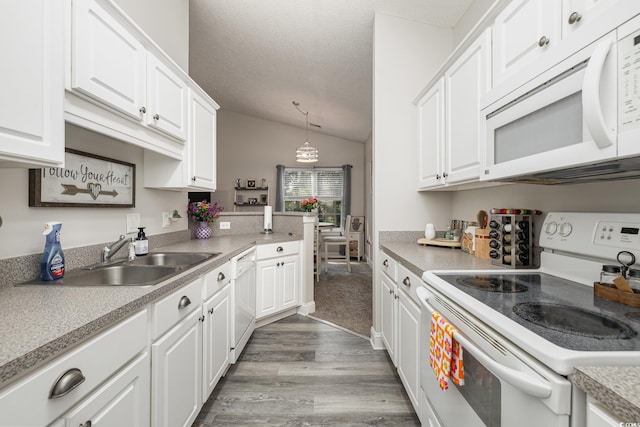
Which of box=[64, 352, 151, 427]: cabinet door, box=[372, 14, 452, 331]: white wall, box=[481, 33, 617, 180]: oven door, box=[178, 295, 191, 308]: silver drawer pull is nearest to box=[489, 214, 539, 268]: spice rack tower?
box=[481, 33, 617, 180]: oven door

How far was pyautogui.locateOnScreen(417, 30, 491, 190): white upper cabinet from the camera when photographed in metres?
1.50

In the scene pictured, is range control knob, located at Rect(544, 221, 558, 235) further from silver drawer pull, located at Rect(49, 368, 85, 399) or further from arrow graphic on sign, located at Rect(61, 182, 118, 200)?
arrow graphic on sign, located at Rect(61, 182, 118, 200)

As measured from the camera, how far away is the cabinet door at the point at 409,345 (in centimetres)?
147

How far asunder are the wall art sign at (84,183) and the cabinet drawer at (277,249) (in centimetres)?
116

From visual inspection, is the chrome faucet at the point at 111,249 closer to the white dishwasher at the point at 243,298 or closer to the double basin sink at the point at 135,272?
the double basin sink at the point at 135,272

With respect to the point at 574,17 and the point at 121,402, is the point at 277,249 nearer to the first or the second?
the point at 121,402

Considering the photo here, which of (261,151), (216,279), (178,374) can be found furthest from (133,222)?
(261,151)

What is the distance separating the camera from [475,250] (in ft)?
6.02

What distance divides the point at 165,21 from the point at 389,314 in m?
2.80

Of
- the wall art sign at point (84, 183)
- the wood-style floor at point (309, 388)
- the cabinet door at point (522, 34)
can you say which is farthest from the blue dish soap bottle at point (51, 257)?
the cabinet door at point (522, 34)

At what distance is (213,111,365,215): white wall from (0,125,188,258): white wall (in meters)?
4.68

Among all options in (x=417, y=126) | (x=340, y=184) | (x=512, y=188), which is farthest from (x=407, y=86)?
(x=340, y=184)

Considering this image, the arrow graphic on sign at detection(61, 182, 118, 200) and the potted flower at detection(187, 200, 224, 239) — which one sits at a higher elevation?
the arrow graphic on sign at detection(61, 182, 118, 200)

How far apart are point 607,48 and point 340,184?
627 centimetres
